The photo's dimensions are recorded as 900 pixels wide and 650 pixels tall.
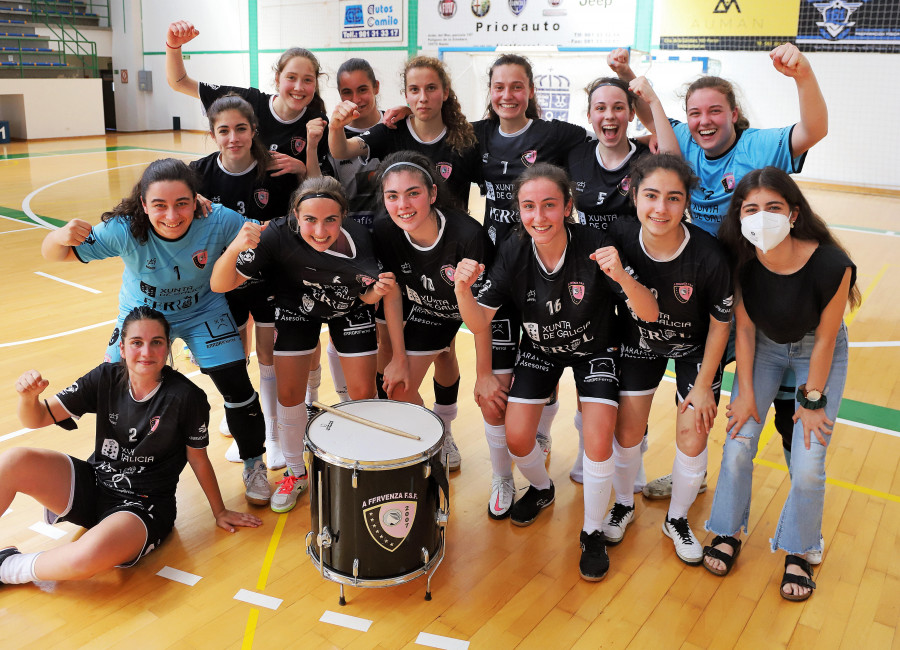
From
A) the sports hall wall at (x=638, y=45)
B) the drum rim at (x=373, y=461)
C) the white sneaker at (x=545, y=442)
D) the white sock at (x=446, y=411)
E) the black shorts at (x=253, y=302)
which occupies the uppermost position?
the sports hall wall at (x=638, y=45)

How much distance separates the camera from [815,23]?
13047 millimetres

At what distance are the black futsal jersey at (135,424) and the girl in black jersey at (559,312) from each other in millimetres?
1307

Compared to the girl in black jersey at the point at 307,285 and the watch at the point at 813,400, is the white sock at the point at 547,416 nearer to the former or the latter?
the girl in black jersey at the point at 307,285

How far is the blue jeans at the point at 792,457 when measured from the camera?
3.11m

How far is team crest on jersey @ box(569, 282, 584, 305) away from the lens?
3.31 meters

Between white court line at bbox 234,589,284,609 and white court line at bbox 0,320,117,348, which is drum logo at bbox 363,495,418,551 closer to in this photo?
white court line at bbox 234,589,284,609

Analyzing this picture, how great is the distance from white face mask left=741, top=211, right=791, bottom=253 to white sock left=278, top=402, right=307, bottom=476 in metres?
2.32

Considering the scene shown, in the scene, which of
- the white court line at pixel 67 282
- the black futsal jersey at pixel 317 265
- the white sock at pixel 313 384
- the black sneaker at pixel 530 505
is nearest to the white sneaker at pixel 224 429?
the white sock at pixel 313 384

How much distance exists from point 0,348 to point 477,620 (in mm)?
4517

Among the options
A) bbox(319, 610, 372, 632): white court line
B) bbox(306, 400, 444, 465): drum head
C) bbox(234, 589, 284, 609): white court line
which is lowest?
bbox(319, 610, 372, 632): white court line

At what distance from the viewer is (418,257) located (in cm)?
364

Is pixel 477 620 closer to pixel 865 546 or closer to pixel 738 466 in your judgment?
pixel 738 466

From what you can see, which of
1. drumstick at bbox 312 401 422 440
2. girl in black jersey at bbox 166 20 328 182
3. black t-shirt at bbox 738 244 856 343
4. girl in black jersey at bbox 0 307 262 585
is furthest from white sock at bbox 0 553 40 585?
black t-shirt at bbox 738 244 856 343

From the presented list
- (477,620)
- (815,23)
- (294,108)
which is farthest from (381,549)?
(815,23)
